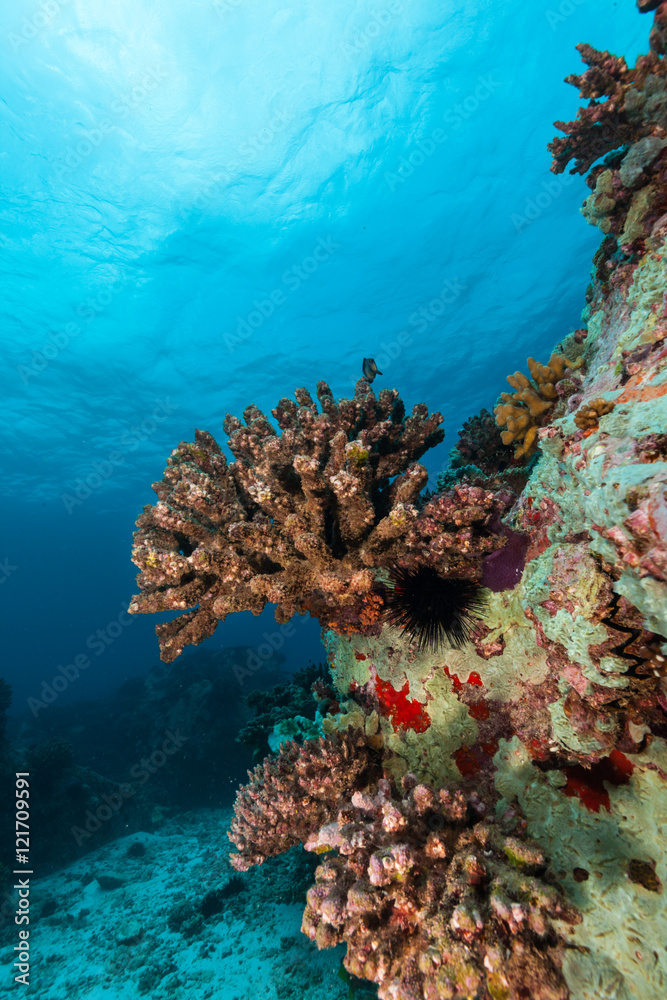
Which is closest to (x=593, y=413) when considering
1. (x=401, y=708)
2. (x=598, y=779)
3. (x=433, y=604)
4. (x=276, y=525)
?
(x=433, y=604)

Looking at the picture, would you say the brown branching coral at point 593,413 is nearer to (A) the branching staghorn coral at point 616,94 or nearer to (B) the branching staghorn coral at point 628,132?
(B) the branching staghorn coral at point 628,132

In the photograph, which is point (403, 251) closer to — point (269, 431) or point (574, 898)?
point (269, 431)

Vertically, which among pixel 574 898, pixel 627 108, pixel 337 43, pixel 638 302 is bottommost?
pixel 574 898

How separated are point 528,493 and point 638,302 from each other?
1835mm

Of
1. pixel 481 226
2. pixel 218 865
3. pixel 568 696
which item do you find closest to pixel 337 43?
pixel 481 226

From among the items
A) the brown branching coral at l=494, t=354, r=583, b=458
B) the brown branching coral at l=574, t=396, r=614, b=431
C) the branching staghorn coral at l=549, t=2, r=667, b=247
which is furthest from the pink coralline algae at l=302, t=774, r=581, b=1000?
the branching staghorn coral at l=549, t=2, r=667, b=247

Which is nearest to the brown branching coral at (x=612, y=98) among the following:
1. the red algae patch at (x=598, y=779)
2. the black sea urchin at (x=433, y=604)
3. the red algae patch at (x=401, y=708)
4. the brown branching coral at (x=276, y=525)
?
the brown branching coral at (x=276, y=525)

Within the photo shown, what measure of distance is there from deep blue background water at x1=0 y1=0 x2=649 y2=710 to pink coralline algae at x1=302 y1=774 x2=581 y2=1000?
24565mm

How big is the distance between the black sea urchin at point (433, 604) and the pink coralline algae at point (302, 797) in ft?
4.94

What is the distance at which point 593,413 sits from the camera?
3.00 metres

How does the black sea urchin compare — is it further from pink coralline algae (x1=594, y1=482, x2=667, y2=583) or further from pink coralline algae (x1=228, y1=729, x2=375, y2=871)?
pink coralline algae (x1=594, y1=482, x2=667, y2=583)

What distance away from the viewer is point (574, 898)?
261 cm

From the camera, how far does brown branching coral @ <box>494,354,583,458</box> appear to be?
449 centimetres

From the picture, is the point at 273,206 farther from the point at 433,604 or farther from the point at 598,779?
the point at 598,779
